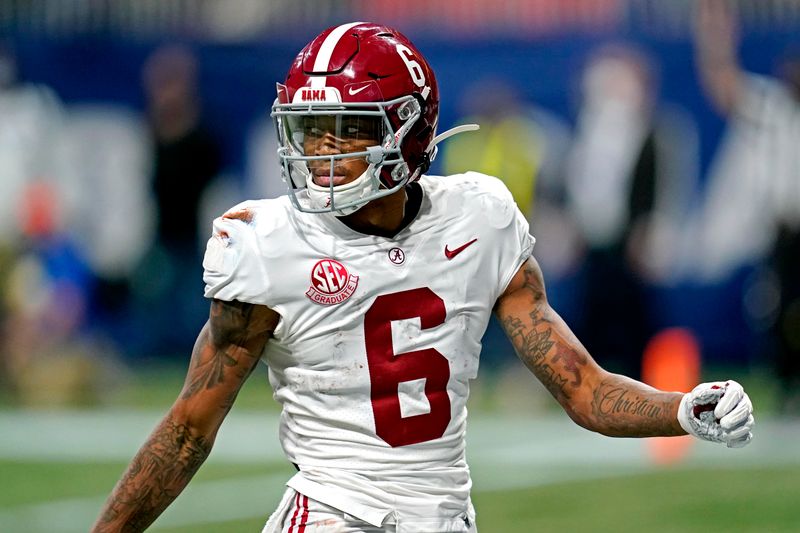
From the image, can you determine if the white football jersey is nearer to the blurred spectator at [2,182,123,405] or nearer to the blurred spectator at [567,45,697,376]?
the blurred spectator at [567,45,697,376]

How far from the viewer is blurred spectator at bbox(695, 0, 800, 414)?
9.48 m

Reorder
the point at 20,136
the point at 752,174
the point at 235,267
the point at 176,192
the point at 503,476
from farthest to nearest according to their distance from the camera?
the point at 20,136
the point at 176,192
the point at 752,174
the point at 503,476
the point at 235,267

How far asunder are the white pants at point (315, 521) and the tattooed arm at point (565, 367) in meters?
0.53

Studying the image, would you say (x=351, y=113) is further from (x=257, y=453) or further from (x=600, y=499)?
(x=257, y=453)

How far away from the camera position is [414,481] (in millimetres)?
3490

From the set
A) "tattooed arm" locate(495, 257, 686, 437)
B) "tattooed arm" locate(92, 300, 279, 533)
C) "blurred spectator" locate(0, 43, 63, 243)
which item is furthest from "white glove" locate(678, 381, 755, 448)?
"blurred spectator" locate(0, 43, 63, 243)

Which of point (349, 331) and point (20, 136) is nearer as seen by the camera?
point (349, 331)

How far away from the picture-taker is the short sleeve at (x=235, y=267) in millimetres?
3422

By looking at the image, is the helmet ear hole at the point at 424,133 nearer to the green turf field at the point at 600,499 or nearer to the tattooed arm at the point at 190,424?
the tattooed arm at the point at 190,424

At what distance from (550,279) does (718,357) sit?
123 cm

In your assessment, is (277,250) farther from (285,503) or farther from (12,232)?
(12,232)

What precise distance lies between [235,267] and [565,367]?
2.68ft

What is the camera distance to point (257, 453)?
8.48m

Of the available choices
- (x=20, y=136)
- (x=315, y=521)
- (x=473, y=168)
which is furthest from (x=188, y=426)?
(x=20, y=136)
